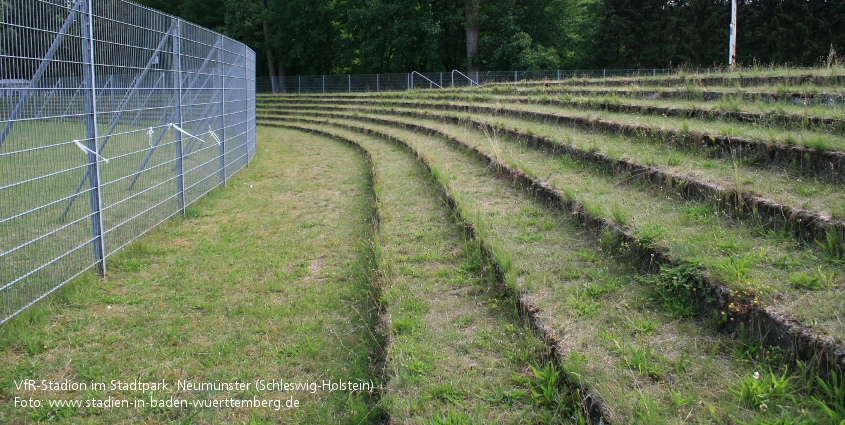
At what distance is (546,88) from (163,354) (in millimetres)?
11392

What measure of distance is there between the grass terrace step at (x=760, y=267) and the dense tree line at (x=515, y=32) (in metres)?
26.2

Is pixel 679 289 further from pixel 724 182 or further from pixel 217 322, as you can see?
pixel 217 322

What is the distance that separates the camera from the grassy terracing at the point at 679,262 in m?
2.64

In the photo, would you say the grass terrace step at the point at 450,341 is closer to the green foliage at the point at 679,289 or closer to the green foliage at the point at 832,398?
the green foliage at the point at 679,289

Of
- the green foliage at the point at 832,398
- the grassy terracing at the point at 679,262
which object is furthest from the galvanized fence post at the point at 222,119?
the green foliage at the point at 832,398

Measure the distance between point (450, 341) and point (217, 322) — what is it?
1.77m

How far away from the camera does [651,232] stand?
405 cm

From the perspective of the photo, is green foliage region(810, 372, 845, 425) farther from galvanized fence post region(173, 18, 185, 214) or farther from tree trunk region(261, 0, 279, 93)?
tree trunk region(261, 0, 279, 93)

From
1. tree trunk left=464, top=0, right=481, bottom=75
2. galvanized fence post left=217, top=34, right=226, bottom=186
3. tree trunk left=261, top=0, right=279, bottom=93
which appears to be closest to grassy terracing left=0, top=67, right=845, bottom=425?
galvanized fence post left=217, top=34, right=226, bottom=186

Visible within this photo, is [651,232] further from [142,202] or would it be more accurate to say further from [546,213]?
[142,202]

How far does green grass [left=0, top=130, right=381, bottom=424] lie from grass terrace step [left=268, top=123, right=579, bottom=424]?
0.26m

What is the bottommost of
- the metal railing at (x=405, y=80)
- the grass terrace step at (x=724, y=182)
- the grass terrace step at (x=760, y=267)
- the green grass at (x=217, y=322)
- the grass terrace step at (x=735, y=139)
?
the green grass at (x=217, y=322)

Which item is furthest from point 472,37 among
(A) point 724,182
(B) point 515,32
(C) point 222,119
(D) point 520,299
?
(D) point 520,299

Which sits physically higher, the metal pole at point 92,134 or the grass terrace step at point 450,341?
the metal pole at point 92,134
